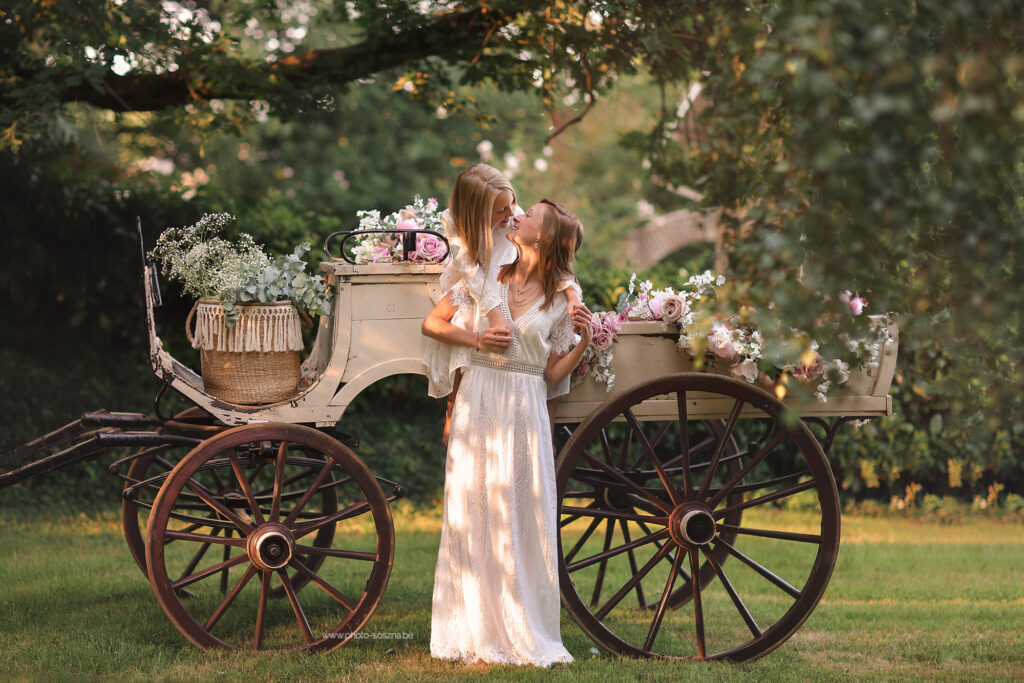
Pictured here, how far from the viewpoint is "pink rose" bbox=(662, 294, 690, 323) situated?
382cm

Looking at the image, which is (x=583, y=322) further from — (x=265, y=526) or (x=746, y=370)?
(x=265, y=526)

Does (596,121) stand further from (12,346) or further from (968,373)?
(968,373)

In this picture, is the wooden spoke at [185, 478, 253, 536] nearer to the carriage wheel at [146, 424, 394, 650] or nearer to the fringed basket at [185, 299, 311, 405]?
the carriage wheel at [146, 424, 394, 650]

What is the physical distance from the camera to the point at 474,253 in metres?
3.68

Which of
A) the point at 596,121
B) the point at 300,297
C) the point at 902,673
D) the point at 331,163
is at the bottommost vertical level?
the point at 902,673

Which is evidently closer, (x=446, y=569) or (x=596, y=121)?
(x=446, y=569)

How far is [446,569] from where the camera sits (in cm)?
372

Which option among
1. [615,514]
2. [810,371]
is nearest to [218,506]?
[615,514]

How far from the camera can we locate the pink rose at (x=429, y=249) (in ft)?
12.6

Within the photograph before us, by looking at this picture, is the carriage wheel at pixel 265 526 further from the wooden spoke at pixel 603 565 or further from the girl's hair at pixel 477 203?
the wooden spoke at pixel 603 565

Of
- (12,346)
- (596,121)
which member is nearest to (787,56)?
(12,346)

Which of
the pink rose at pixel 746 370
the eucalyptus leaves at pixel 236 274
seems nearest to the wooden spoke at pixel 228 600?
the eucalyptus leaves at pixel 236 274

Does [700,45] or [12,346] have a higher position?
[700,45]

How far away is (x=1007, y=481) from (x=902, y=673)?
13.9ft
